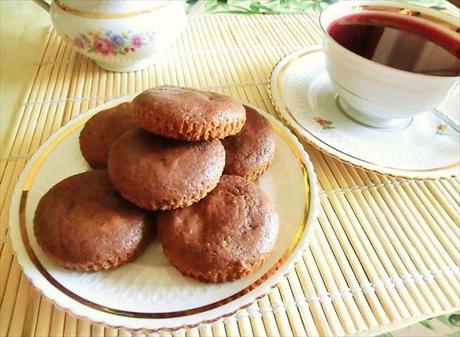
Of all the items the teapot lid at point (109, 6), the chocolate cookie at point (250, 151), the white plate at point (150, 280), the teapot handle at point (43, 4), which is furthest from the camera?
the teapot handle at point (43, 4)

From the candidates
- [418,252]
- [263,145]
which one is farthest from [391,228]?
Result: [263,145]

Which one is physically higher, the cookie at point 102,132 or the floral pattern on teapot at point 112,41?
the floral pattern on teapot at point 112,41

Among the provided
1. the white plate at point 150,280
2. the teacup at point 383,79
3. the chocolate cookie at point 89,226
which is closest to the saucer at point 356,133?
the teacup at point 383,79

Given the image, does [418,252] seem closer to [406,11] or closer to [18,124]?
[406,11]

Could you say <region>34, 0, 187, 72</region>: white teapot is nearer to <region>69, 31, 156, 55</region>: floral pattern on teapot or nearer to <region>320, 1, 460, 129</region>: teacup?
<region>69, 31, 156, 55</region>: floral pattern on teapot

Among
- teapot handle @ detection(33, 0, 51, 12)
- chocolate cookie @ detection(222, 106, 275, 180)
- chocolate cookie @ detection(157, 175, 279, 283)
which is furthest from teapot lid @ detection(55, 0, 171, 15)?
chocolate cookie @ detection(157, 175, 279, 283)

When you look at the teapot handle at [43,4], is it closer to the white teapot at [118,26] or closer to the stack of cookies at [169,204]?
the white teapot at [118,26]
